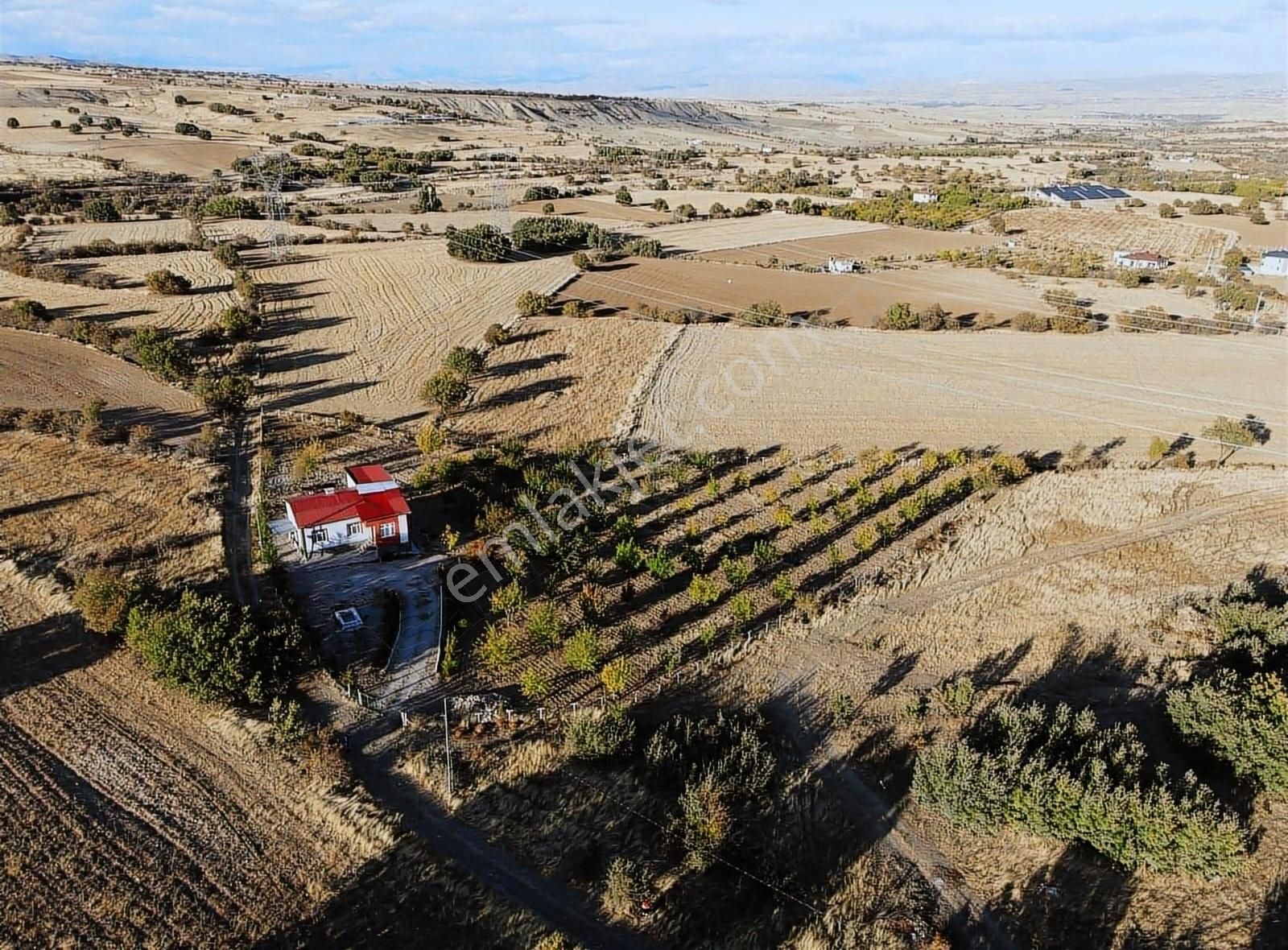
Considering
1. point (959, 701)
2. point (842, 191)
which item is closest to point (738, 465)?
point (959, 701)

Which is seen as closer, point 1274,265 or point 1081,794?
point 1081,794

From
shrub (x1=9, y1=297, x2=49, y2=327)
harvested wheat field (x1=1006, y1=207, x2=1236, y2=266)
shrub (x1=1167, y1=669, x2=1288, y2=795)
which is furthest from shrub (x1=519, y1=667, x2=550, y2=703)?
harvested wheat field (x1=1006, y1=207, x2=1236, y2=266)

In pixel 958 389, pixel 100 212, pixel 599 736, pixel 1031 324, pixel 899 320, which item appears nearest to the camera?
pixel 599 736

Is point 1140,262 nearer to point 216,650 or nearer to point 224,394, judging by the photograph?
point 224,394

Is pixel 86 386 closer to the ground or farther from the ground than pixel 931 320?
closer to the ground

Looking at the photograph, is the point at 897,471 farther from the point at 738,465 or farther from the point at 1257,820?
the point at 1257,820

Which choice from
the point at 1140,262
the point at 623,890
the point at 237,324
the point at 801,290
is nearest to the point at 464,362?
the point at 237,324

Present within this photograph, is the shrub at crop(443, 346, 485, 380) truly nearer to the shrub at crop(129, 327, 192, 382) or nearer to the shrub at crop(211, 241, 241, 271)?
the shrub at crop(129, 327, 192, 382)
